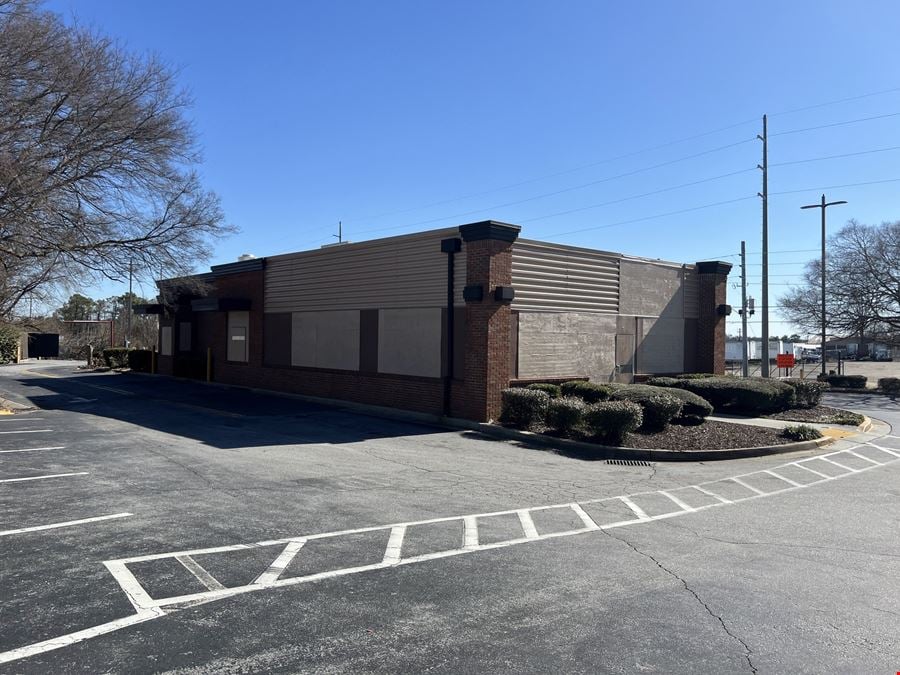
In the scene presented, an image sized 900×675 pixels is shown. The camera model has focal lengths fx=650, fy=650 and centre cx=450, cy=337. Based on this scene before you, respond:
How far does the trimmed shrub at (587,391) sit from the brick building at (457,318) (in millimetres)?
780

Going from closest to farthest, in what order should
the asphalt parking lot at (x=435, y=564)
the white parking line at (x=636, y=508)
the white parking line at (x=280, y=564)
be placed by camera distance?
the asphalt parking lot at (x=435, y=564)
the white parking line at (x=280, y=564)
the white parking line at (x=636, y=508)

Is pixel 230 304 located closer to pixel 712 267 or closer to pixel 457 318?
pixel 457 318

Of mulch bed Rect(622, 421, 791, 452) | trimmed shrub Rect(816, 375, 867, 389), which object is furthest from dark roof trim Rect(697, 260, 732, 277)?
Result: trimmed shrub Rect(816, 375, 867, 389)

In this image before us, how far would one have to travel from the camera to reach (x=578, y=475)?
10.9m

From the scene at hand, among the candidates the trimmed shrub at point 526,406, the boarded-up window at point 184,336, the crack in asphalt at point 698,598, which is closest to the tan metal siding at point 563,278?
the trimmed shrub at point 526,406

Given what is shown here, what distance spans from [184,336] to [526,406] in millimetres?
21288

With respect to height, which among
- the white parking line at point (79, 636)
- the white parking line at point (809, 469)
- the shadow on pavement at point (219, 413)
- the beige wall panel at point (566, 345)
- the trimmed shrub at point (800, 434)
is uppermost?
the beige wall panel at point (566, 345)

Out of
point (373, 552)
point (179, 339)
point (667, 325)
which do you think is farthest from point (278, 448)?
point (179, 339)

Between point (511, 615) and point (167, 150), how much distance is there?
694 inches

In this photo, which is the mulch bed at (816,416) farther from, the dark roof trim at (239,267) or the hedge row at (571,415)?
the dark roof trim at (239,267)

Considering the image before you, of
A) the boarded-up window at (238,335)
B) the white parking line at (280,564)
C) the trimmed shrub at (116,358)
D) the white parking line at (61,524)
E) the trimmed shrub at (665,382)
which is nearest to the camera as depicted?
the white parking line at (280,564)

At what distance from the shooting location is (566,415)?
1431 centimetres

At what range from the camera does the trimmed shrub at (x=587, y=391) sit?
16.7 meters

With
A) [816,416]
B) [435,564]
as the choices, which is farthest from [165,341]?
[435,564]
